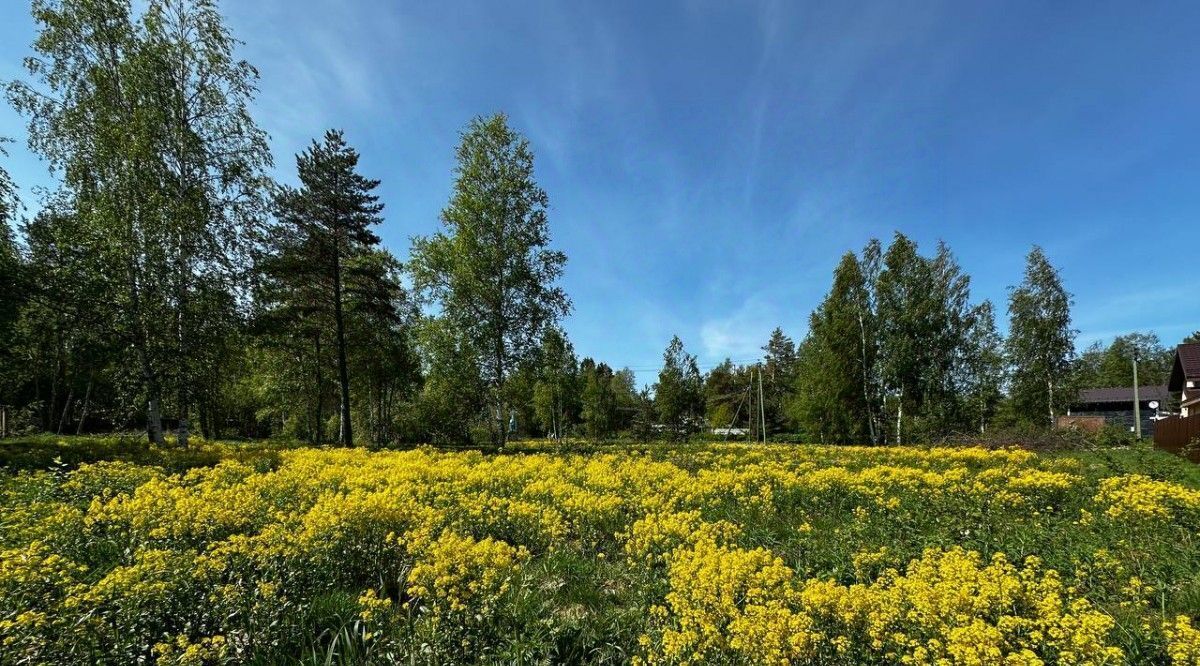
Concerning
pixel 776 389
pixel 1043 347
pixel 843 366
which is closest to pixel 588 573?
pixel 843 366

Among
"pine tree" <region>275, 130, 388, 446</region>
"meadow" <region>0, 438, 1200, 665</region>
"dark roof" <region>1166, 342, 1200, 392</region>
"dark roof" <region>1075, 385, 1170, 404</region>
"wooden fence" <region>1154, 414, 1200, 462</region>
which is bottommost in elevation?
"dark roof" <region>1075, 385, 1170, 404</region>

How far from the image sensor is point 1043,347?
29.9 meters

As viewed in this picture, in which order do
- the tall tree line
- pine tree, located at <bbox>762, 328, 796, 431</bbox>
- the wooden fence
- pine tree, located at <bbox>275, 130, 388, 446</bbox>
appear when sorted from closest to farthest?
the wooden fence < pine tree, located at <bbox>275, 130, 388, 446</bbox> < the tall tree line < pine tree, located at <bbox>762, 328, 796, 431</bbox>

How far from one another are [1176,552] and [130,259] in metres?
19.6

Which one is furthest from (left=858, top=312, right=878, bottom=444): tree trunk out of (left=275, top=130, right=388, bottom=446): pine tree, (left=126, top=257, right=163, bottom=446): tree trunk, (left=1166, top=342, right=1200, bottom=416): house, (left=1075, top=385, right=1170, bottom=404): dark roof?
(left=1075, top=385, right=1170, bottom=404): dark roof

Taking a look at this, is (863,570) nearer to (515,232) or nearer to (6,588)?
(6,588)

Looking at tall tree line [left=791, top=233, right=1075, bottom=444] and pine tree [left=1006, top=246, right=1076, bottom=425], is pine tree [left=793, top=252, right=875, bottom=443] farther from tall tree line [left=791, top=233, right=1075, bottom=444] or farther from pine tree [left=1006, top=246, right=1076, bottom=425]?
pine tree [left=1006, top=246, right=1076, bottom=425]

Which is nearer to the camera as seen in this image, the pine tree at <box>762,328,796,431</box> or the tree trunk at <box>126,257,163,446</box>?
the tree trunk at <box>126,257,163,446</box>

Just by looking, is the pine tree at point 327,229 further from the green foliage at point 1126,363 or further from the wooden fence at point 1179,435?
the green foliage at point 1126,363

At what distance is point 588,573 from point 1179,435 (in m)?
23.3

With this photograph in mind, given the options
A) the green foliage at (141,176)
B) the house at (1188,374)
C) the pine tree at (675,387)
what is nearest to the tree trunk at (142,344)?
the green foliage at (141,176)

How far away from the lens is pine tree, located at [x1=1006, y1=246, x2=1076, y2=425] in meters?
29.7

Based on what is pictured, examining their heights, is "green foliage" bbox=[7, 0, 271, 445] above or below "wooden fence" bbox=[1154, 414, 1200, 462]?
above

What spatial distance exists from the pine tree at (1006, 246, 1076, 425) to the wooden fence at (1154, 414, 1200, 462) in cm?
1013
